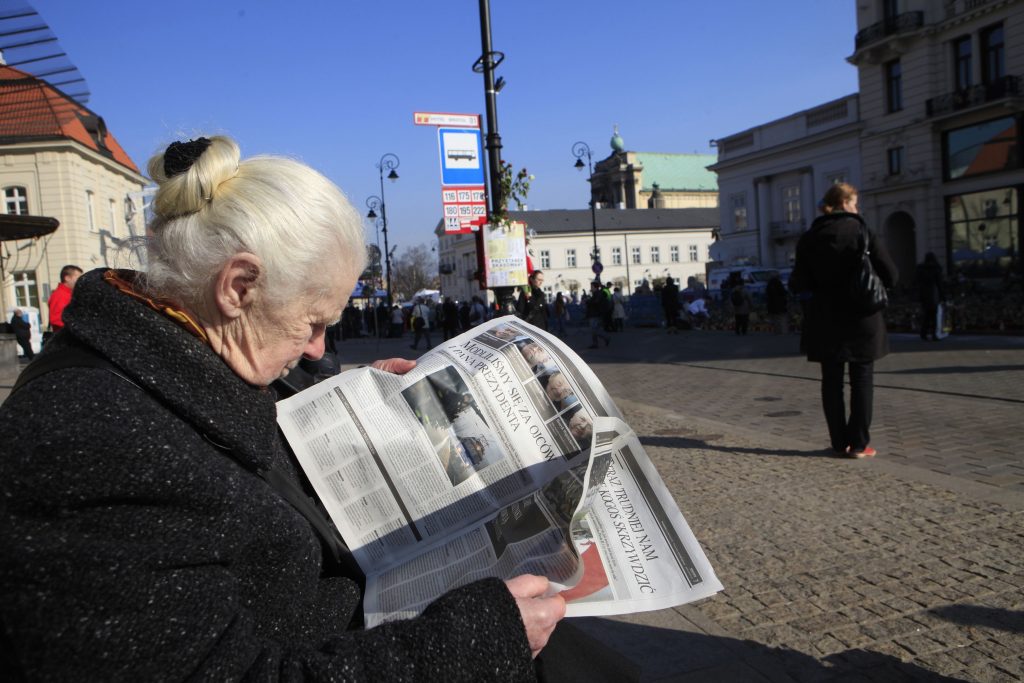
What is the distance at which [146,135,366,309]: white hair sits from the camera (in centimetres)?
130

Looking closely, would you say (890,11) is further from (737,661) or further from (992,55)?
(737,661)

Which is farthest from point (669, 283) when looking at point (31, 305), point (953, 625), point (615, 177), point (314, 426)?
point (615, 177)

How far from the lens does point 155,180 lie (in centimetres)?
141

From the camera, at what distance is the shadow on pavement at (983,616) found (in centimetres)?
288

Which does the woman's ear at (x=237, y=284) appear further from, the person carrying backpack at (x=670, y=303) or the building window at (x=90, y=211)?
the building window at (x=90, y=211)

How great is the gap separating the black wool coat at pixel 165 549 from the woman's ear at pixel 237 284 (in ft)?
0.27

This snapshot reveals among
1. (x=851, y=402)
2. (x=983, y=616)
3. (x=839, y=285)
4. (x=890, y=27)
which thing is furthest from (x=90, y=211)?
(x=983, y=616)

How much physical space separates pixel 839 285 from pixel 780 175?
4546 cm

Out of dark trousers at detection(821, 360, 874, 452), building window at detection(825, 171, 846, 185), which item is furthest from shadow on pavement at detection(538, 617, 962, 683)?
building window at detection(825, 171, 846, 185)

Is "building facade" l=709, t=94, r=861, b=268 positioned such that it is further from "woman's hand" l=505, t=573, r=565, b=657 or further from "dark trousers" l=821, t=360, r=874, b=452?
"woman's hand" l=505, t=573, r=565, b=657

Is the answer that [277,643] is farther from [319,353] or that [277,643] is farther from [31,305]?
[31,305]

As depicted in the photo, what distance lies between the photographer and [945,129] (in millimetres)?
33625

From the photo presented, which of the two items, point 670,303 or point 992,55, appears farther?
point 992,55

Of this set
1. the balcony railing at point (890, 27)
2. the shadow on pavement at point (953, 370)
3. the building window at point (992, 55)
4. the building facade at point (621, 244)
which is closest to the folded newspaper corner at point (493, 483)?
the shadow on pavement at point (953, 370)
